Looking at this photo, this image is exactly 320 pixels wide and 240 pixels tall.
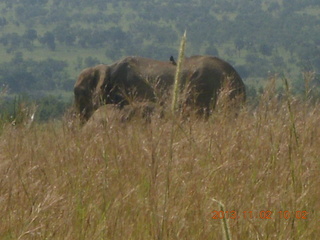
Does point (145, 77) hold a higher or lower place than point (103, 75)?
higher

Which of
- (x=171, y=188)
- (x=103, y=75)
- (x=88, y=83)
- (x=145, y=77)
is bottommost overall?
(x=88, y=83)

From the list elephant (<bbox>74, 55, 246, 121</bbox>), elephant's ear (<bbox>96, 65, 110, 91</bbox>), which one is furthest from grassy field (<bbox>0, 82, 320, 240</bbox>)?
elephant's ear (<bbox>96, 65, 110, 91</bbox>)

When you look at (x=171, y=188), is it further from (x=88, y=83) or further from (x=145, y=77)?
(x=88, y=83)

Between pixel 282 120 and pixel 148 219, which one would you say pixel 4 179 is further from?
pixel 282 120

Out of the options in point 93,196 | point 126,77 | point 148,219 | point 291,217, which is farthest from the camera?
point 126,77

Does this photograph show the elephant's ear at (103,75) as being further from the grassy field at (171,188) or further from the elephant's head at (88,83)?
the grassy field at (171,188)

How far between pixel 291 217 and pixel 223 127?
1.79 metres

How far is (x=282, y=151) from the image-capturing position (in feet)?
12.7

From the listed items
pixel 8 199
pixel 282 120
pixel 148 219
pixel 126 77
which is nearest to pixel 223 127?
pixel 282 120

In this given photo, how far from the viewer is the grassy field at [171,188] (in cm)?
286

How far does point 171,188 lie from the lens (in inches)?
137
